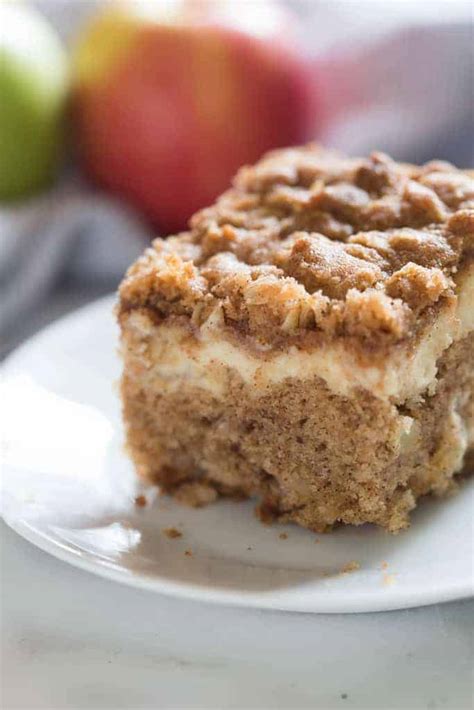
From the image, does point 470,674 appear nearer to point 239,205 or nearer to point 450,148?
point 239,205

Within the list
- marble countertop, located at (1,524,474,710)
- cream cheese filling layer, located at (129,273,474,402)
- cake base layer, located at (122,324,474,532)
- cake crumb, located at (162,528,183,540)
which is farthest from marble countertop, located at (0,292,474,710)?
cream cheese filling layer, located at (129,273,474,402)

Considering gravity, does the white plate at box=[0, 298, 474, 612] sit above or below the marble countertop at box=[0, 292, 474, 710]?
above

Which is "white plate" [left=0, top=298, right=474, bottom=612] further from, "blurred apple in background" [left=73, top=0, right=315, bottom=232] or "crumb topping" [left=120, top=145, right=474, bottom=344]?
"blurred apple in background" [left=73, top=0, right=315, bottom=232]

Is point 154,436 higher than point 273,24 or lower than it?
lower

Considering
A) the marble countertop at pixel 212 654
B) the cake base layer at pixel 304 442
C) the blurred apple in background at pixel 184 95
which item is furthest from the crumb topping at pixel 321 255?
the blurred apple in background at pixel 184 95

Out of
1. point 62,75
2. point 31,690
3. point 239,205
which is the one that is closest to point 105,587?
point 31,690

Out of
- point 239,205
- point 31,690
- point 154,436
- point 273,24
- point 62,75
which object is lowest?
point 31,690

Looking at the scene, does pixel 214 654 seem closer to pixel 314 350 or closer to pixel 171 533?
pixel 171 533
